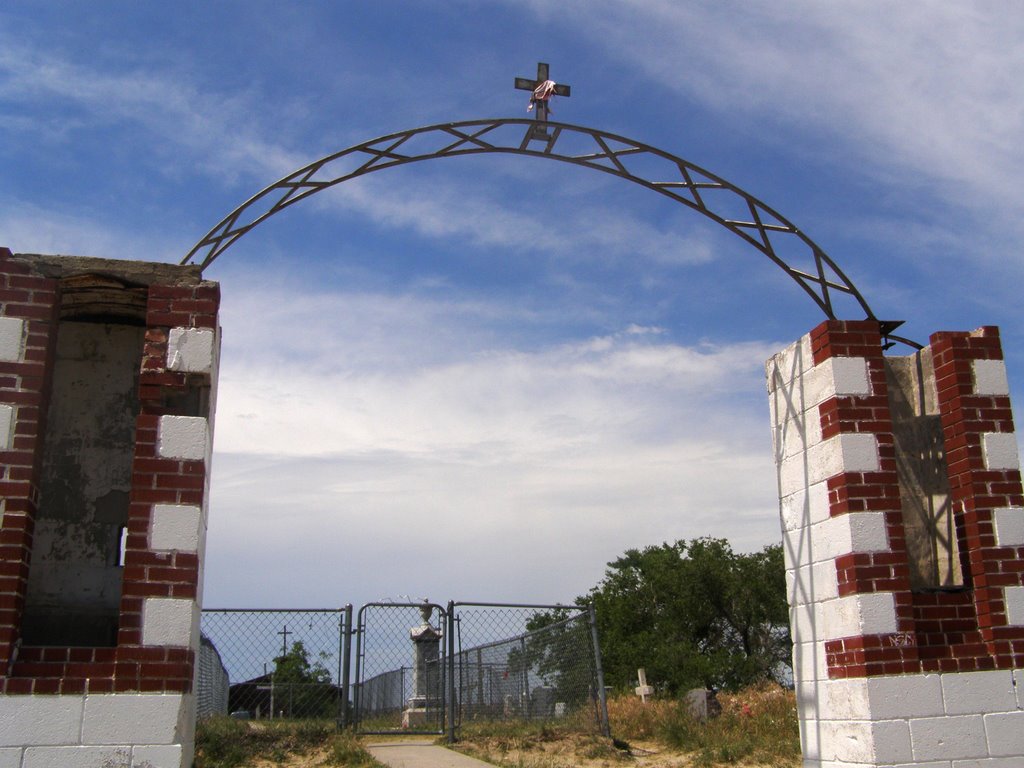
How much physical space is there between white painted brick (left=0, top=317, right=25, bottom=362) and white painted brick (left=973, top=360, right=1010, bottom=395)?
641cm

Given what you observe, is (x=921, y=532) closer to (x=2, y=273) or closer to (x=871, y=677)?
(x=871, y=677)

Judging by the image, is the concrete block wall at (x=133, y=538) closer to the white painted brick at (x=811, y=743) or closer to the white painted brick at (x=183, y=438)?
the white painted brick at (x=183, y=438)

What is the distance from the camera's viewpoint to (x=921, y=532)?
6.99 metres

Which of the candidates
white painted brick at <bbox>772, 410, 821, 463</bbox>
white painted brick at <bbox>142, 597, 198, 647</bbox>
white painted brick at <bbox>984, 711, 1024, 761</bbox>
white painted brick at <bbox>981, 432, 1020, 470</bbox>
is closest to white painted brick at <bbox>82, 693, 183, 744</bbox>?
white painted brick at <bbox>142, 597, 198, 647</bbox>

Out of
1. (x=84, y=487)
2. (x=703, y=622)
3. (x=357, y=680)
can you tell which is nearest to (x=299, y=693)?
(x=357, y=680)

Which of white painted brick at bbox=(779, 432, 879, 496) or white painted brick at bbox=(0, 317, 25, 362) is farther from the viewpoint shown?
white painted brick at bbox=(779, 432, 879, 496)

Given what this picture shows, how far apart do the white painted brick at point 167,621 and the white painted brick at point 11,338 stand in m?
1.71

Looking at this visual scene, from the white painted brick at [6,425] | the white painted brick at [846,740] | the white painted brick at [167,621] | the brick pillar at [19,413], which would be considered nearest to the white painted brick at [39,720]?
the brick pillar at [19,413]

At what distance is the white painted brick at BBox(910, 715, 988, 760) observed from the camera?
6.17 m

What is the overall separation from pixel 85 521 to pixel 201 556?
941 millimetres

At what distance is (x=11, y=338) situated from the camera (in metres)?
5.88

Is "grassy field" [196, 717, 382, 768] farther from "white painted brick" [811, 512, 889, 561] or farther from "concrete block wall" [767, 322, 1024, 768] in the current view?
"white painted brick" [811, 512, 889, 561]

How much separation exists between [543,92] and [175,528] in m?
4.32

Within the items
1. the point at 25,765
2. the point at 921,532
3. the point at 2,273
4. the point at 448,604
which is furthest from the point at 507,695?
the point at 2,273
